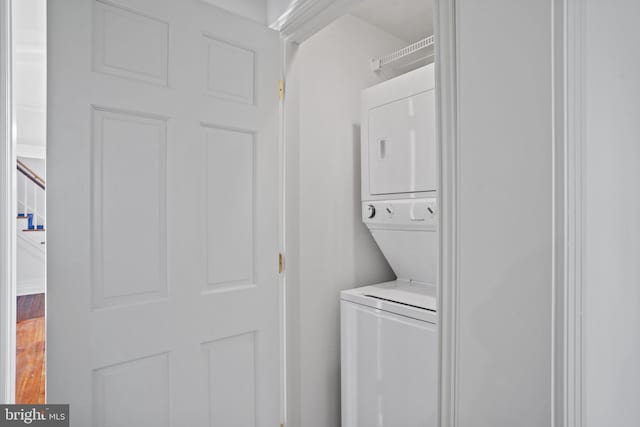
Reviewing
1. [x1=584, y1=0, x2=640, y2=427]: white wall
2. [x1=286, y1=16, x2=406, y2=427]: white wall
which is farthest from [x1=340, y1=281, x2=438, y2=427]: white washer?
[x1=584, y1=0, x2=640, y2=427]: white wall

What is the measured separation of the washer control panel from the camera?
150 cm

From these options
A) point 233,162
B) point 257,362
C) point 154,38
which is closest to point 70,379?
point 257,362

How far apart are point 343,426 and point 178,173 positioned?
4.65 ft

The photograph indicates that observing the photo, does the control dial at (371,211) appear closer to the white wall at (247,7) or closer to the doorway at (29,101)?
the white wall at (247,7)

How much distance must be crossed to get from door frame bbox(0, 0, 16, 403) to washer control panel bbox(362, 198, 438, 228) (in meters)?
1.36

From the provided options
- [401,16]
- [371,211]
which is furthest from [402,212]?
[401,16]

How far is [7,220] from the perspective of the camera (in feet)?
2.51

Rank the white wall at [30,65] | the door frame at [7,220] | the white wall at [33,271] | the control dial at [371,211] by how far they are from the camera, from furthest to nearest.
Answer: the control dial at [371,211]
the white wall at [33,271]
the white wall at [30,65]
the door frame at [7,220]

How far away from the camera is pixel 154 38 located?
1107 mm

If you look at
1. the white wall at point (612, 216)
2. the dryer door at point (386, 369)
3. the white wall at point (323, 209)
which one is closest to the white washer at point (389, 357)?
the dryer door at point (386, 369)

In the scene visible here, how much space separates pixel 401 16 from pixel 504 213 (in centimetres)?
165

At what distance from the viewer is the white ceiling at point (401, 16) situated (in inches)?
69.7
